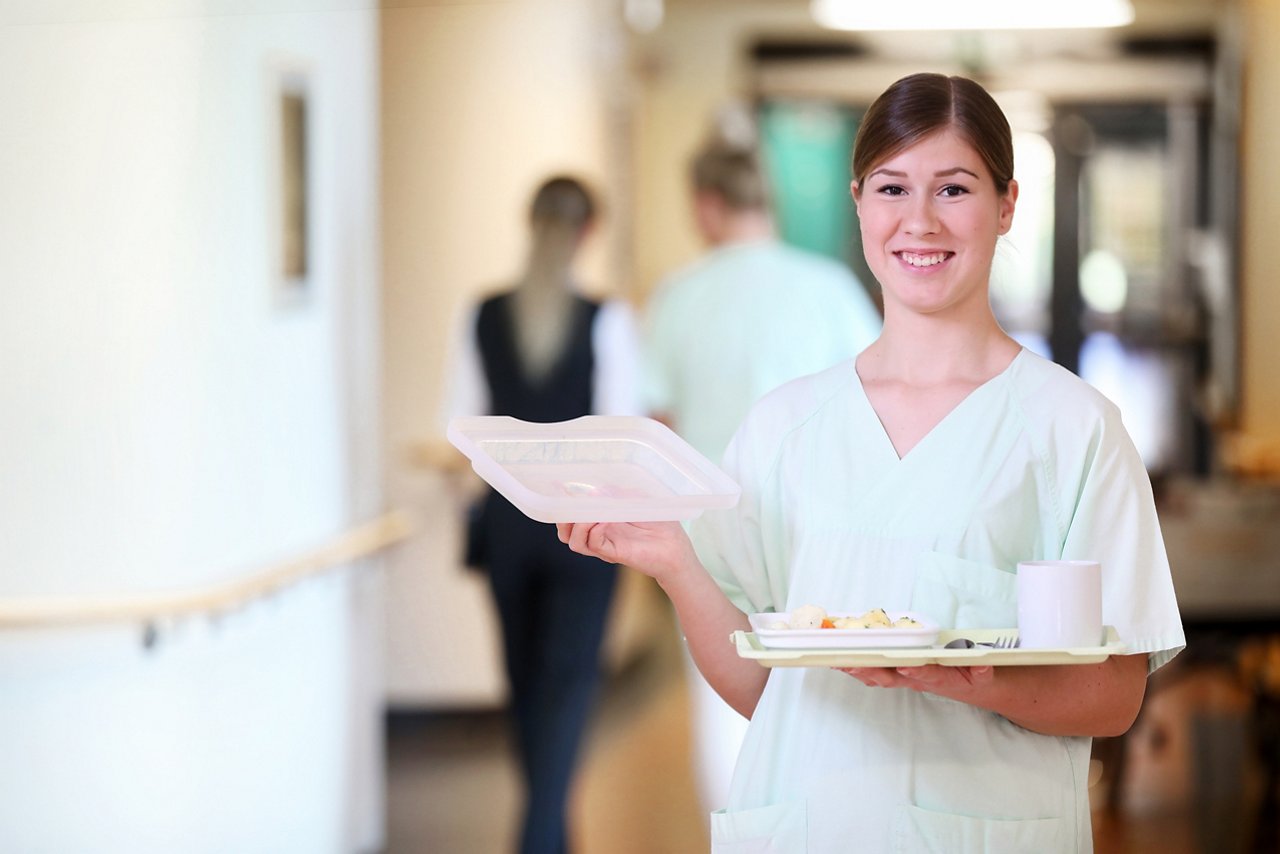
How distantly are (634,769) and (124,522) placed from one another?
100cm

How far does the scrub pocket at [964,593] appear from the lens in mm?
1181

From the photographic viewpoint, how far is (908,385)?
127 centimetres

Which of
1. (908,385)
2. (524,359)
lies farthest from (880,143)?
(524,359)

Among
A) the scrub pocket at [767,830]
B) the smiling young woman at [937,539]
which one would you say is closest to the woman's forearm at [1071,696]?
the smiling young woman at [937,539]

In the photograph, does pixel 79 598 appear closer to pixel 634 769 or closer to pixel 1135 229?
pixel 634 769

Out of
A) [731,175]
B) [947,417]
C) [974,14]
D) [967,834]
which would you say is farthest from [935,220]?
[974,14]

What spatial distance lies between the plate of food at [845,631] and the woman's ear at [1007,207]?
322 millimetres

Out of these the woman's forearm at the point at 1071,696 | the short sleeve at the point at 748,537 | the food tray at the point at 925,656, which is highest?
the short sleeve at the point at 748,537

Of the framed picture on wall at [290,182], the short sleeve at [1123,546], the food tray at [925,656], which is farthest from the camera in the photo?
the framed picture on wall at [290,182]

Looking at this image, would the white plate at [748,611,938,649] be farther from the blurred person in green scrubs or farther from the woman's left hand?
the blurred person in green scrubs

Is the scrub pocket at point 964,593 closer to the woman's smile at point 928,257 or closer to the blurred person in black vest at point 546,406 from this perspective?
the woman's smile at point 928,257

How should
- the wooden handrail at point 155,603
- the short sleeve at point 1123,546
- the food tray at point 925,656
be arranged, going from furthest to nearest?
1. the wooden handrail at point 155,603
2. the short sleeve at point 1123,546
3. the food tray at point 925,656

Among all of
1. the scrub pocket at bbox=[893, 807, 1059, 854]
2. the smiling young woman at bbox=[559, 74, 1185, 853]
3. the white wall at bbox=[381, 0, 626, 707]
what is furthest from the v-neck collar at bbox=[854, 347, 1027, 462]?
the white wall at bbox=[381, 0, 626, 707]

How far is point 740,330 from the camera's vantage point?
273 centimetres
